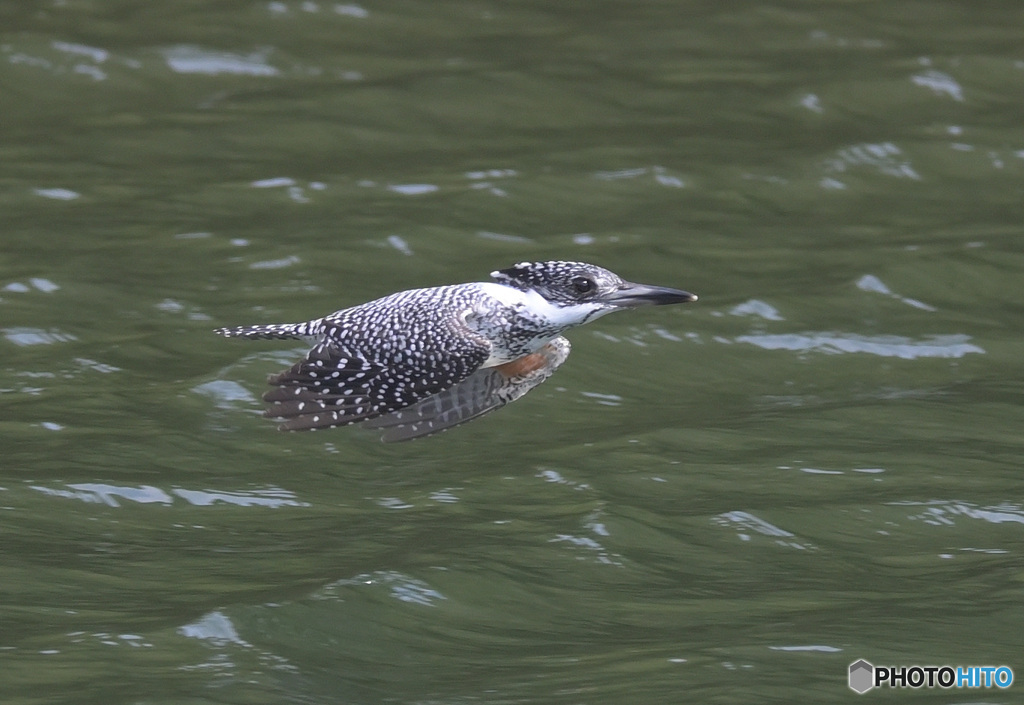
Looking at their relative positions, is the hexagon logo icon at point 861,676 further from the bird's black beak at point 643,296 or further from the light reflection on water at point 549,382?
the bird's black beak at point 643,296

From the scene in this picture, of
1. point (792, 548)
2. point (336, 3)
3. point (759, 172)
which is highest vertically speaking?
point (336, 3)

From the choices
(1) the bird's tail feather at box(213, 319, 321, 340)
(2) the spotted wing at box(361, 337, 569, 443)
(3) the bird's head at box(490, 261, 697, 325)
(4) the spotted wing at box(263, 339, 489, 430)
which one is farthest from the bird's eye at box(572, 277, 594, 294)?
(1) the bird's tail feather at box(213, 319, 321, 340)

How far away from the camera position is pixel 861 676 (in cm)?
720

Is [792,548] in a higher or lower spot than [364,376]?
lower

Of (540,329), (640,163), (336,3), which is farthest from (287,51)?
(540,329)

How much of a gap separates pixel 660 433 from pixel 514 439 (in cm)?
81

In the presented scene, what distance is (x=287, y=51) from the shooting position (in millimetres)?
15531

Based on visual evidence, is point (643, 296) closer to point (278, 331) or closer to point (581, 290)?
point (581, 290)

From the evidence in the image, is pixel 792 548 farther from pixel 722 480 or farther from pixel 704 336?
pixel 704 336

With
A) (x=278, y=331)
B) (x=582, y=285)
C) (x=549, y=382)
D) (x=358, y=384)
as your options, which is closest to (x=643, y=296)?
(x=582, y=285)

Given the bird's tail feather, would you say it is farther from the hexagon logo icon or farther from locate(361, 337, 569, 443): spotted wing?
the hexagon logo icon

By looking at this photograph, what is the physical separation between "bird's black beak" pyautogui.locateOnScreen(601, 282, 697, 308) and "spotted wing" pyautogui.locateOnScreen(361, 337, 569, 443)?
1.33ft

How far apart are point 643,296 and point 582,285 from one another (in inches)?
11.6

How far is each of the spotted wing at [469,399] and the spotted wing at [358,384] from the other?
4.6 inches
